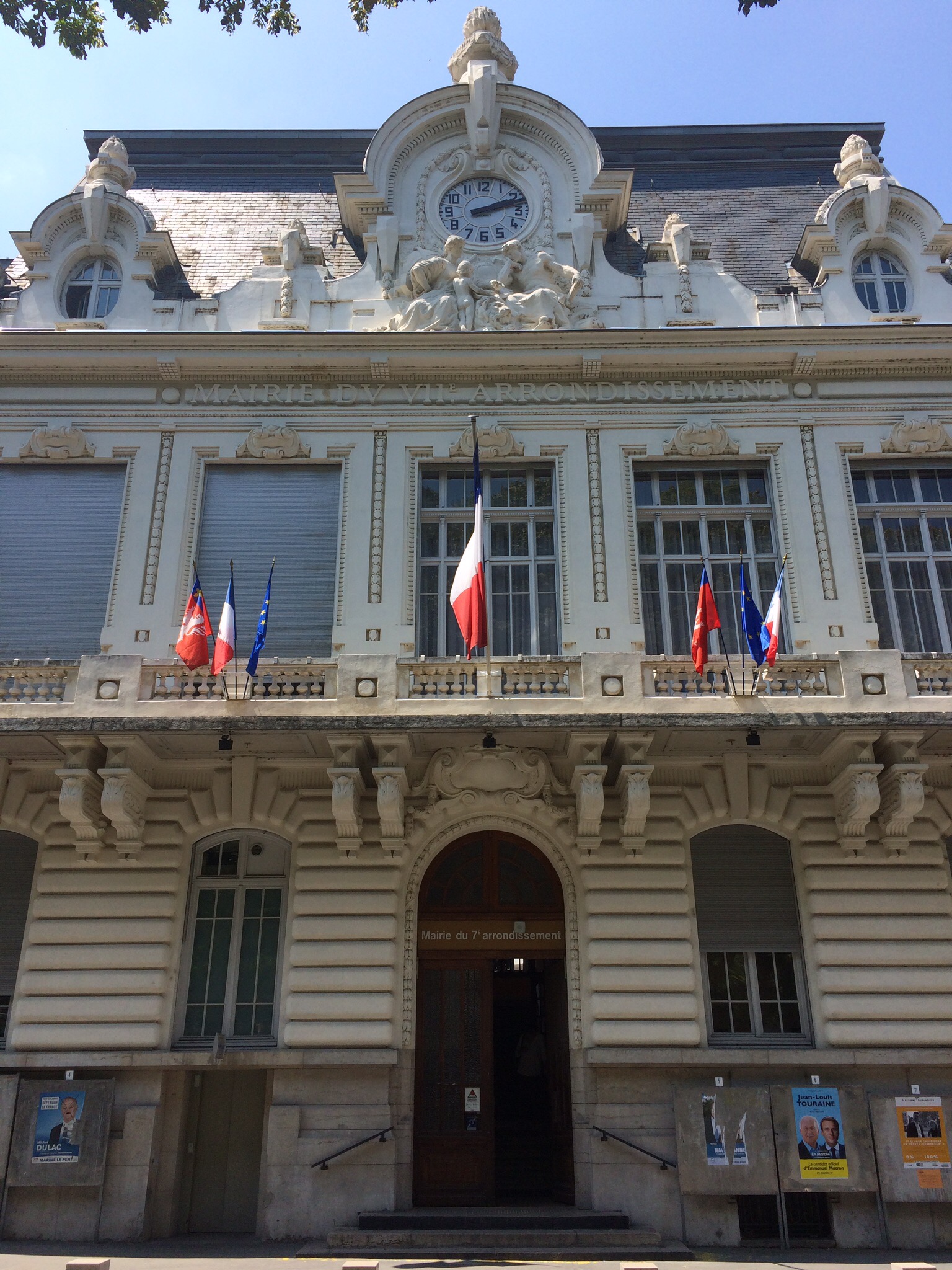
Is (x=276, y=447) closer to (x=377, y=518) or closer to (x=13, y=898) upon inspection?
(x=377, y=518)

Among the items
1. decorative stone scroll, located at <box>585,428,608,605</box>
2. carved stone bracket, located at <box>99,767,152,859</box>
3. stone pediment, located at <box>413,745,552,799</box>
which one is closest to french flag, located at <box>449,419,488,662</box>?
stone pediment, located at <box>413,745,552,799</box>

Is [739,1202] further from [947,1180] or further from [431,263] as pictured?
[431,263]

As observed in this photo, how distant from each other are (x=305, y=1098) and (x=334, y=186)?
17.3 metres

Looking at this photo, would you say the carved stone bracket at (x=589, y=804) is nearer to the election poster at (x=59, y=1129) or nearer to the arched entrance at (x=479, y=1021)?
the arched entrance at (x=479, y=1021)

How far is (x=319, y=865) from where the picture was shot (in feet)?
51.2

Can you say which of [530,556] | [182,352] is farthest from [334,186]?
[530,556]

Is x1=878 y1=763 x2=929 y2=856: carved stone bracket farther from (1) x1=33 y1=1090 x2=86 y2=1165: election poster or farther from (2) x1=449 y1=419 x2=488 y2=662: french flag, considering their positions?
(1) x1=33 y1=1090 x2=86 y2=1165: election poster

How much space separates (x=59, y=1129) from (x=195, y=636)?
22.0 ft

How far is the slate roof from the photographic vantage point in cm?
2089

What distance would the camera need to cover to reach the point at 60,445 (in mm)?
18312

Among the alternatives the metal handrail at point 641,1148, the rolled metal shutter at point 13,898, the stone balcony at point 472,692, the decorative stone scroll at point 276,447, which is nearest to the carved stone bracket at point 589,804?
the stone balcony at point 472,692

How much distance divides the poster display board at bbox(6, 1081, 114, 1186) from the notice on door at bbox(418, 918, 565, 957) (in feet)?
15.6

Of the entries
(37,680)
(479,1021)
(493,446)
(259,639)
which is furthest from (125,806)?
(493,446)

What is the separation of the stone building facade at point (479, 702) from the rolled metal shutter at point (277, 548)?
6 cm
